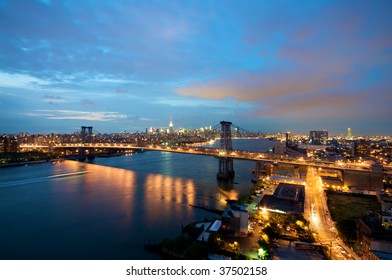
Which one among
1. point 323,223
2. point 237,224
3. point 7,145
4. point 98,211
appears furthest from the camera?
point 7,145

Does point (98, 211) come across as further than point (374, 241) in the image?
Yes

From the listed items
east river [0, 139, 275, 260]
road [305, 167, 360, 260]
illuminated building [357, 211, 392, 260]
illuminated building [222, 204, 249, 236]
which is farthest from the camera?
east river [0, 139, 275, 260]

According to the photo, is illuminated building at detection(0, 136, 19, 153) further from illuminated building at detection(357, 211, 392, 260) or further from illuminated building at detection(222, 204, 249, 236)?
illuminated building at detection(357, 211, 392, 260)

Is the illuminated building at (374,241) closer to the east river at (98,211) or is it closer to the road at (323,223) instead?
the road at (323,223)

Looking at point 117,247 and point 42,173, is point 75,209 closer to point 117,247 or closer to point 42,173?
point 117,247

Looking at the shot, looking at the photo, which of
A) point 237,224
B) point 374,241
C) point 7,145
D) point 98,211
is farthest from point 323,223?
point 7,145

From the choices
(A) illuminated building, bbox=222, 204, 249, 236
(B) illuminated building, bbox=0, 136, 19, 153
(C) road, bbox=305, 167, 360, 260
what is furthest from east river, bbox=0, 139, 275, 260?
(B) illuminated building, bbox=0, 136, 19, 153

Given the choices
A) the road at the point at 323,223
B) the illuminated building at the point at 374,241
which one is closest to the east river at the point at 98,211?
the road at the point at 323,223

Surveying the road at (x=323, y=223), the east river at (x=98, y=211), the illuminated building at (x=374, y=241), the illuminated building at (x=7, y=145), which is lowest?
the east river at (x=98, y=211)

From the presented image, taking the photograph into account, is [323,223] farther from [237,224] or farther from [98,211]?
[98,211]

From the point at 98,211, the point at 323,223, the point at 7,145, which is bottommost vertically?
the point at 98,211
